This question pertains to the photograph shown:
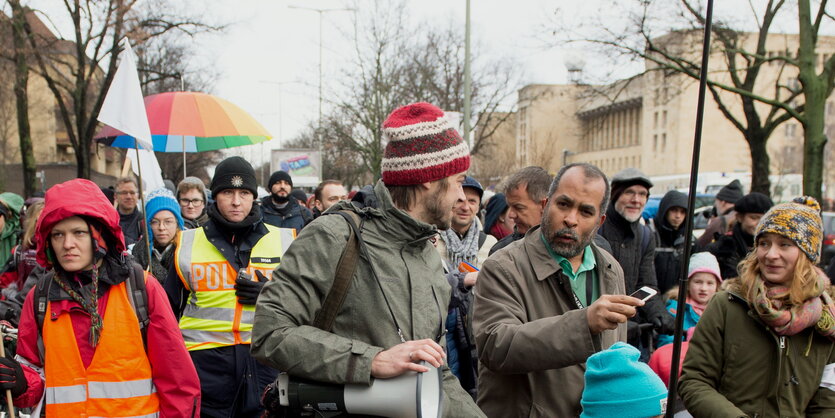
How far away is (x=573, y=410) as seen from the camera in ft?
9.64

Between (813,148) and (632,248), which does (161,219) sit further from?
(813,148)

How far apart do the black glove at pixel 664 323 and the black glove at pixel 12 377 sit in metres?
3.83

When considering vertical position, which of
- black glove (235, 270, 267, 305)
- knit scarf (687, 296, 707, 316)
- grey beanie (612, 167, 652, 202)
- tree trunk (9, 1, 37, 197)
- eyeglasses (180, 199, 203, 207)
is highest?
tree trunk (9, 1, 37, 197)

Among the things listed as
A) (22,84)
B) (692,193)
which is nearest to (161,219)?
(692,193)

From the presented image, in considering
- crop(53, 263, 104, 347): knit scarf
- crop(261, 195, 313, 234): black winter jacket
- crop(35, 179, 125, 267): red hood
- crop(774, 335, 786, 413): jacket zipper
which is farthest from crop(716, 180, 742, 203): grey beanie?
crop(53, 263, 104, 347): knit scarf

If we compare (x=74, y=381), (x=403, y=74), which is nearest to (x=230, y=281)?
(x=74, y=381)

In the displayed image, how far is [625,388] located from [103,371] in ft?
7.34

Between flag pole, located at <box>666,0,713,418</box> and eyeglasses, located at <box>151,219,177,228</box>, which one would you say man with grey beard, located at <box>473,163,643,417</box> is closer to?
flag pole, located at <box>666,0,713,418</box>

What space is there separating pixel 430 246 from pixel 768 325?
5.10ft

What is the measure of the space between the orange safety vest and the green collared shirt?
191 cm

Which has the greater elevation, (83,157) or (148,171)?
(83,157)

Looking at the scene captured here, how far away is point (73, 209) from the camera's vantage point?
338cm

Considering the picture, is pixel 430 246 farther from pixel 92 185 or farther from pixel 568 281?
pixel 92 185

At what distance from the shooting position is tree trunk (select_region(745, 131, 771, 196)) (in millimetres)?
20578
